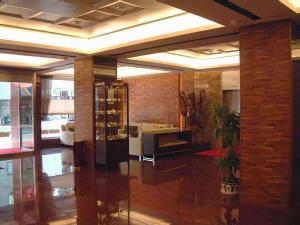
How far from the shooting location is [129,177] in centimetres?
724

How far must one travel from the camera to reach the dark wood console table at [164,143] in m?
9.19

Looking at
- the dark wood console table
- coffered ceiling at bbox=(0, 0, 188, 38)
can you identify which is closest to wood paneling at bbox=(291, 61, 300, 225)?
coffered ceiling at bbox=(0, 0, 188, 38)

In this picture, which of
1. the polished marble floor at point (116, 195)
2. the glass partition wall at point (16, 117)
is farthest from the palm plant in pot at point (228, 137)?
the glass partition wall at point (16, 117)

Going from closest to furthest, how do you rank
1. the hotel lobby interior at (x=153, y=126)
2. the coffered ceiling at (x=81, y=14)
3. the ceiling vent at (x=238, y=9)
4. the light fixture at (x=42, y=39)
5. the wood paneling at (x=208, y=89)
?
the ceiling vent at (x=238, y=9)
the hotel lobby interior at (x=153, y=126)
the coffered ceiling at (x=81, y=14)
the light fixture at (x=42, y=39)
the wood paneling at (x=208, y=89)

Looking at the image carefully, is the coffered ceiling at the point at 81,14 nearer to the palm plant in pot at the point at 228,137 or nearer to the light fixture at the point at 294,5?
the light fixture at the point at 294,5

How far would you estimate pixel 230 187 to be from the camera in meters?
5.76

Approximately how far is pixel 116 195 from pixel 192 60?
630 cm

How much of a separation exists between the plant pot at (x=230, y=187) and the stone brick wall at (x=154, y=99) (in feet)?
20.7

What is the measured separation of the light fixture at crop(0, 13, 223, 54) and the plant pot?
118 inches

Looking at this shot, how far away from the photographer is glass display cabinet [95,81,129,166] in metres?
8.04

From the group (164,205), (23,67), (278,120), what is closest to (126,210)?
(164,205)

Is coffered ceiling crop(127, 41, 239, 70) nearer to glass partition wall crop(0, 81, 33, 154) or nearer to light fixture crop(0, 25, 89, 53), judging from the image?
light fixture crop(0, 25, 89, 53)

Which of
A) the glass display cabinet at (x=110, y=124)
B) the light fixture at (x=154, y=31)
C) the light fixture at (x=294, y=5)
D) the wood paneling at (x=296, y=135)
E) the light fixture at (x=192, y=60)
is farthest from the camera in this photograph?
the light fixture at (x=192, y=60)

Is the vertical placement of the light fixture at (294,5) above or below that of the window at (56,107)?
above
